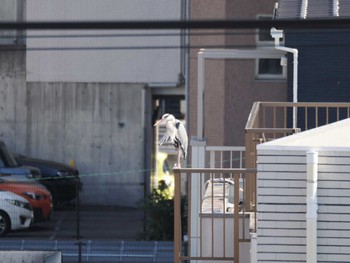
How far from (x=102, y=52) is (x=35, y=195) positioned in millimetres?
5336

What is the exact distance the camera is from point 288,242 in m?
10.1

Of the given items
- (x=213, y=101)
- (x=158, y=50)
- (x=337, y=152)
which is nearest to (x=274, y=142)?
(x=337, y=152)

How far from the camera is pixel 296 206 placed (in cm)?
1005

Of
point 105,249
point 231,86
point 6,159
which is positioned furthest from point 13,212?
point 231,86

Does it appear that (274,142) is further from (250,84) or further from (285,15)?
(250,84)

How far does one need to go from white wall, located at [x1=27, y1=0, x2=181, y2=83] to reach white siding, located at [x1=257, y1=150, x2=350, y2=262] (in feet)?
56.4

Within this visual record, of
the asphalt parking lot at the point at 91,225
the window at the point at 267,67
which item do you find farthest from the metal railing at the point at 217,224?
the window at the point at 267,67

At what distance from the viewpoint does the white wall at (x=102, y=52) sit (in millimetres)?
27312

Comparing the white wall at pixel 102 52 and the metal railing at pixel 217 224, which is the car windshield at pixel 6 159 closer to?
the white wall at pixel 102 52

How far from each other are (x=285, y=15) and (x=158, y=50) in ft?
35.4

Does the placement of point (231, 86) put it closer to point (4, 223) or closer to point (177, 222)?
point (4, 223)

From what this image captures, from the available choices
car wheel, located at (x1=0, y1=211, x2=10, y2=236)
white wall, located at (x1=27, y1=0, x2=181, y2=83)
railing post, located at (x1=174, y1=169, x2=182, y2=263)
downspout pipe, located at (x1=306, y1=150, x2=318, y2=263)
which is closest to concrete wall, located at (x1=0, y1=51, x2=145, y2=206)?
white wall, located at (x1=27, y1=0, x2=181, y2=83)

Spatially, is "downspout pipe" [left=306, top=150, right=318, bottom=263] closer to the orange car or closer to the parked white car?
the parked white car

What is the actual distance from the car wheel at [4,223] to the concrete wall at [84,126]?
16.0 ft
